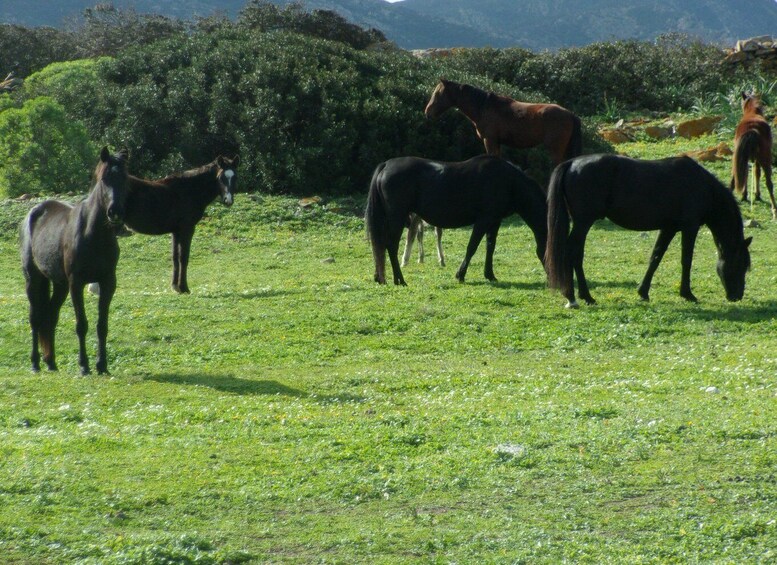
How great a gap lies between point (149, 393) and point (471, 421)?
11.3 ft

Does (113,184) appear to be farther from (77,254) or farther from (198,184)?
(198,184)

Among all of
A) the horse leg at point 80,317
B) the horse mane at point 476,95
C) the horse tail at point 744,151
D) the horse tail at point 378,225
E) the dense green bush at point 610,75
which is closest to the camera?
the horse leg at point 80,317

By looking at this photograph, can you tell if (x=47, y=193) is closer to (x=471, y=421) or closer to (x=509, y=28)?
(x=471, y=421)

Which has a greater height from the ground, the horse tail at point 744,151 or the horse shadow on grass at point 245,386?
the horse tail at point 744,151

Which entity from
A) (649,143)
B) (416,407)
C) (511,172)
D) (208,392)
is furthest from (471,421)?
(649,143)

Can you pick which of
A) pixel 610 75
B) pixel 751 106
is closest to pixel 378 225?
pixel 751 106

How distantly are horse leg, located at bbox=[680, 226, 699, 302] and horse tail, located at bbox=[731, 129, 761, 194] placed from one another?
693 cm

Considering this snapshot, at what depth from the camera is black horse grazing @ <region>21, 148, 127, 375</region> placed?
10875mm

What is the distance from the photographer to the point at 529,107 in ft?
60.7

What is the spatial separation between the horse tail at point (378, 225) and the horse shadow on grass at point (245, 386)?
208 inches

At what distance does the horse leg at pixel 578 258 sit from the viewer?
45.5ft

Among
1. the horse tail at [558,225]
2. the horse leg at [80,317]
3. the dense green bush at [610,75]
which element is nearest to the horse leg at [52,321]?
the horse leg at [80,317]

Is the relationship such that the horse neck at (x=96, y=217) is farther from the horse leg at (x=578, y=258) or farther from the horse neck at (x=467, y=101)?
the horse neck at (x=467, y=101)

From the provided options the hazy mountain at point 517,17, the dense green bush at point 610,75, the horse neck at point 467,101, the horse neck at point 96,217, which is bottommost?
the horse neck at point 96,217
